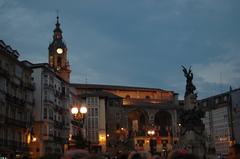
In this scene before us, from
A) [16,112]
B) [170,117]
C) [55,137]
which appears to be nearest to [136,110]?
[170,117]

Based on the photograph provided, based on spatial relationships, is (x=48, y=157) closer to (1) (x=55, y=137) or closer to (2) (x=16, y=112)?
(2) (x=16, y=112)

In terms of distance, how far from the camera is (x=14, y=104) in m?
70.4

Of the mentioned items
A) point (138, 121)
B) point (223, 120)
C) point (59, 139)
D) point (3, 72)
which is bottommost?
point (59, 139)

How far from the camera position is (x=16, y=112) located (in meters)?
71.7

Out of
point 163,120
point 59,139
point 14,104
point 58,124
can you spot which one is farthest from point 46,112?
point 163,120

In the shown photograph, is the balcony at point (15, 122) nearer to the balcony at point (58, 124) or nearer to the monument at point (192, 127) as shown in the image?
the balcony at point (58, 124)

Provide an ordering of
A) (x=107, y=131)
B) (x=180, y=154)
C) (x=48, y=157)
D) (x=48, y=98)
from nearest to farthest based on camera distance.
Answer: (x=180, y=154) → (x=48, y=157) → (x=48, y=98) → (x=107, y=131)

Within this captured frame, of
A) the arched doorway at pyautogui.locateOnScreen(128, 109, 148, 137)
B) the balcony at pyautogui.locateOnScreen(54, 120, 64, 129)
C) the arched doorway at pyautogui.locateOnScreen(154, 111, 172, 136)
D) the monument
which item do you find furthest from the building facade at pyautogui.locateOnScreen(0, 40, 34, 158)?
the arched doorway at pyautogui.locateOnScreen(154, 111, 172, 136)

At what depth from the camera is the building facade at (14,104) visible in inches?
2589

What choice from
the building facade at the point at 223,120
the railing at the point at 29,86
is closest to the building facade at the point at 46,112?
the railing at the point at 29,86

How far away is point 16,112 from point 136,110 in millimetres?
71739

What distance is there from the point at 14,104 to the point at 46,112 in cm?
1321

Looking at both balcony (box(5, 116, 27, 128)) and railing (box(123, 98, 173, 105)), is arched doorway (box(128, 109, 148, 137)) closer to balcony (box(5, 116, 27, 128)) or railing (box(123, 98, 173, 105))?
railing (box(123, 98, 173, 105))

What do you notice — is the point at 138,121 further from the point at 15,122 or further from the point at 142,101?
the point at 15,122
